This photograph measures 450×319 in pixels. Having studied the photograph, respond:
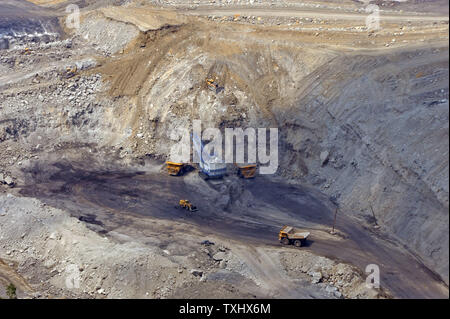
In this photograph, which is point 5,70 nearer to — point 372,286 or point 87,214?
point 87,214

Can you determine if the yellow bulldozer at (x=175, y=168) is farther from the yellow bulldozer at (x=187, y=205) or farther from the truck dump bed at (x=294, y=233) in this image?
the truck dump bed at (x=294, y=233)

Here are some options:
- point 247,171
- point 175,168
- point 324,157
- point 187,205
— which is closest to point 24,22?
point 175,168

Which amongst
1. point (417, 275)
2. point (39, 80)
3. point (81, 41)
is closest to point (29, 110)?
point (39, 80)

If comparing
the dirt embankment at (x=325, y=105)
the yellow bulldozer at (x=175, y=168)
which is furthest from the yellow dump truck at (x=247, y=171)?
the yellow bulldozer at (x=175, y=168)

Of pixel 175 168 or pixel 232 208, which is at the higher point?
pixel 175 168

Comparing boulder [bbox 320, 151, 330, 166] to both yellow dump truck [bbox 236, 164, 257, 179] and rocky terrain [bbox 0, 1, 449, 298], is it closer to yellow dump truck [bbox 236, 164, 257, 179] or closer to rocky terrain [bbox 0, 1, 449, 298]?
rocky terrain [bbox 0, 1, 449, 298]

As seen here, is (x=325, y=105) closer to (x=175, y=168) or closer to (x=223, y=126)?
(x=223, y=126)

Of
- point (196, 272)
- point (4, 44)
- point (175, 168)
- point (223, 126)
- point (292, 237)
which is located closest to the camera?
point (196, 272)

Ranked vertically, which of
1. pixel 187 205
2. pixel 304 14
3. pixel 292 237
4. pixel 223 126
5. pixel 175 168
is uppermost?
pixel 304 14
